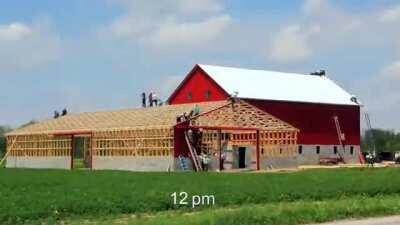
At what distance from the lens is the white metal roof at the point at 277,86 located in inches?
3095

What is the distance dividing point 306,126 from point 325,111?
10.6 ft

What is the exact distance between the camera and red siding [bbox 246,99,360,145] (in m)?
78.8

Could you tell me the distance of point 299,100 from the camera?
80.8 m

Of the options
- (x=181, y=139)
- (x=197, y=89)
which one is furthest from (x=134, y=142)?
(x=197, y=89)

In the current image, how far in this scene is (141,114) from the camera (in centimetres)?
7006

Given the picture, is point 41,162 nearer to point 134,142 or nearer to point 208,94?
point 134,142

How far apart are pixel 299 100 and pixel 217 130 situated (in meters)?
19.9

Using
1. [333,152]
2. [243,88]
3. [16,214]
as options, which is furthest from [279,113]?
[16,214]

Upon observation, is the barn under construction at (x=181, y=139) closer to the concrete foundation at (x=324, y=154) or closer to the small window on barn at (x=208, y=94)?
the small window on barn at (x=208, y=94)

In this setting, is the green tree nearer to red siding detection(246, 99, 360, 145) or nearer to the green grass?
red siding detection(246, 99, 360, 145)

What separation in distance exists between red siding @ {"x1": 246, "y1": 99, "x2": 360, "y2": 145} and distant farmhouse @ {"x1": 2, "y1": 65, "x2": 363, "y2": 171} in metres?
Answer: 0.11

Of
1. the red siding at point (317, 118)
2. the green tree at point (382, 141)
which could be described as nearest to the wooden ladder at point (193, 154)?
the red siding at point (317, 118)

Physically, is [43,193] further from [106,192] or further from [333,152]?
[333,152]

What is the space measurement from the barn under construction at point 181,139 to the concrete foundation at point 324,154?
11.8 metres
